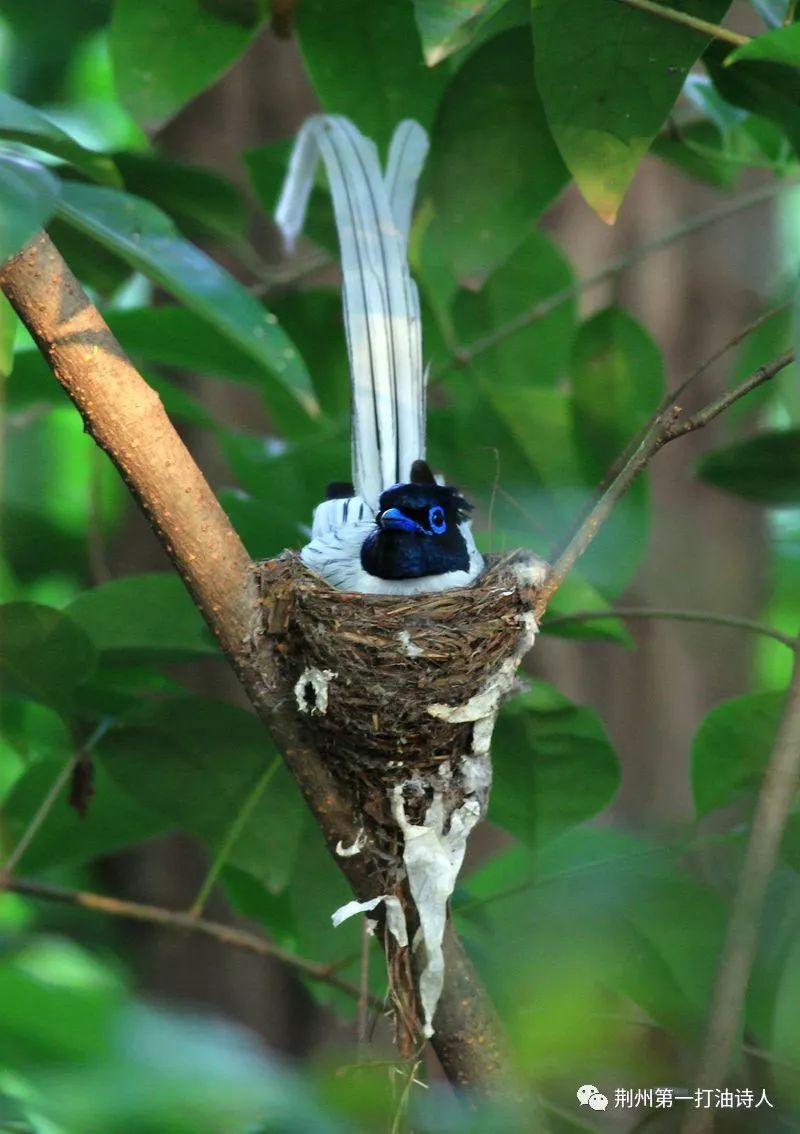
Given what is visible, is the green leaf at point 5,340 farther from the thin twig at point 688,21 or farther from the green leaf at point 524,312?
the green leaf at point 524,312

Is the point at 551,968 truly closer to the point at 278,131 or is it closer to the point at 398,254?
the point at 398,254

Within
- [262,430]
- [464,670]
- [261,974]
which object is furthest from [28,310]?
[261,974]

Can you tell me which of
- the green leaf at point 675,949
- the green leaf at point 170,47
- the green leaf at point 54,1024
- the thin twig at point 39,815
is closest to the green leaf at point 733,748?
the green leaf at point 675,949

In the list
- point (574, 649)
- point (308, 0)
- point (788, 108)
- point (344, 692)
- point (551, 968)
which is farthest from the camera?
point (574, 649)

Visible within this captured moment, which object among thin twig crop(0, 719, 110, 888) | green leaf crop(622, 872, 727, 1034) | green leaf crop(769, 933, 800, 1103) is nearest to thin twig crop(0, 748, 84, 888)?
thin twig crop(0, 719, 110, 888)

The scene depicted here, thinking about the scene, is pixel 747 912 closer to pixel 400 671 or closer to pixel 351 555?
pixel 400 671

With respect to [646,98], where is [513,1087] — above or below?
below

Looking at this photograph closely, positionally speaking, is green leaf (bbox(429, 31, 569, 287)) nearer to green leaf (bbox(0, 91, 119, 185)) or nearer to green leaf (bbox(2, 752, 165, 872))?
green leaf (bbox(0, 91, 119, 185))
